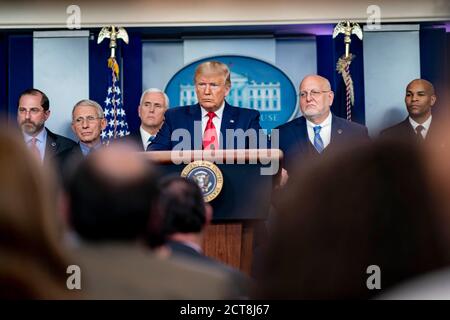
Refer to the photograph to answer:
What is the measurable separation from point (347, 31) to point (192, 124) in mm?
1814

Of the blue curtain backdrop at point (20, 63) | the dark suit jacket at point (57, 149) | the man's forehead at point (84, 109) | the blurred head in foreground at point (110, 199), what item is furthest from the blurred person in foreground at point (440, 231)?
the blue curtain backdrop at point (20, 63)

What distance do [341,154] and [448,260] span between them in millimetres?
256

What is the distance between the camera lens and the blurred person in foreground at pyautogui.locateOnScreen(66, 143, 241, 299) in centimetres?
135

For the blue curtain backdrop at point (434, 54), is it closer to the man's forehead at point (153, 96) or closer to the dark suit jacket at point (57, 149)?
the man's forehead at point (153, 96)

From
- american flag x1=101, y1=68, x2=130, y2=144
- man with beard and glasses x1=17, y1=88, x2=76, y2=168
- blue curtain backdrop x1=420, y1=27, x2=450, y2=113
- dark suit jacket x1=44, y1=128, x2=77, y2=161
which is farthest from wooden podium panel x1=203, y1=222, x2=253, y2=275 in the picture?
blue curtain backdrop x1=420, y1=27, x2=450, y2=113

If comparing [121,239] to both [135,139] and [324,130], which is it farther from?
[135,139]

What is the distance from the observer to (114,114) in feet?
19.1

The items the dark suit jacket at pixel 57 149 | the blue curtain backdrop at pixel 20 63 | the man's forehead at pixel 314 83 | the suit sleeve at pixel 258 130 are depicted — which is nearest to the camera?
the dark suit jacket at pixel 57 149

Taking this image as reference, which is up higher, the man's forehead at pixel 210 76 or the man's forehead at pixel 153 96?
the man's forehead at pixel 210 76

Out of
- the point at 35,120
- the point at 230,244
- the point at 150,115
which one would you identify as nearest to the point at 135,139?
the point at 150,115

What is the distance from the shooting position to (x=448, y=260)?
135 centimetres

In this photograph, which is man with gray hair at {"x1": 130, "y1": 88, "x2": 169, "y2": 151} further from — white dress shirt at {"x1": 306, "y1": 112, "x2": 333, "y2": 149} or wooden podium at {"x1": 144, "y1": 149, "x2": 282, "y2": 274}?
wooden podium at {"x1": 144, "y1": 149, "x2": 282, "y2": 274}

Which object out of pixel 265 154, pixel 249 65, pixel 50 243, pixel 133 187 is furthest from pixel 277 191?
pixel 249 65

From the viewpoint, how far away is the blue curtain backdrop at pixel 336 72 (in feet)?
19.9
